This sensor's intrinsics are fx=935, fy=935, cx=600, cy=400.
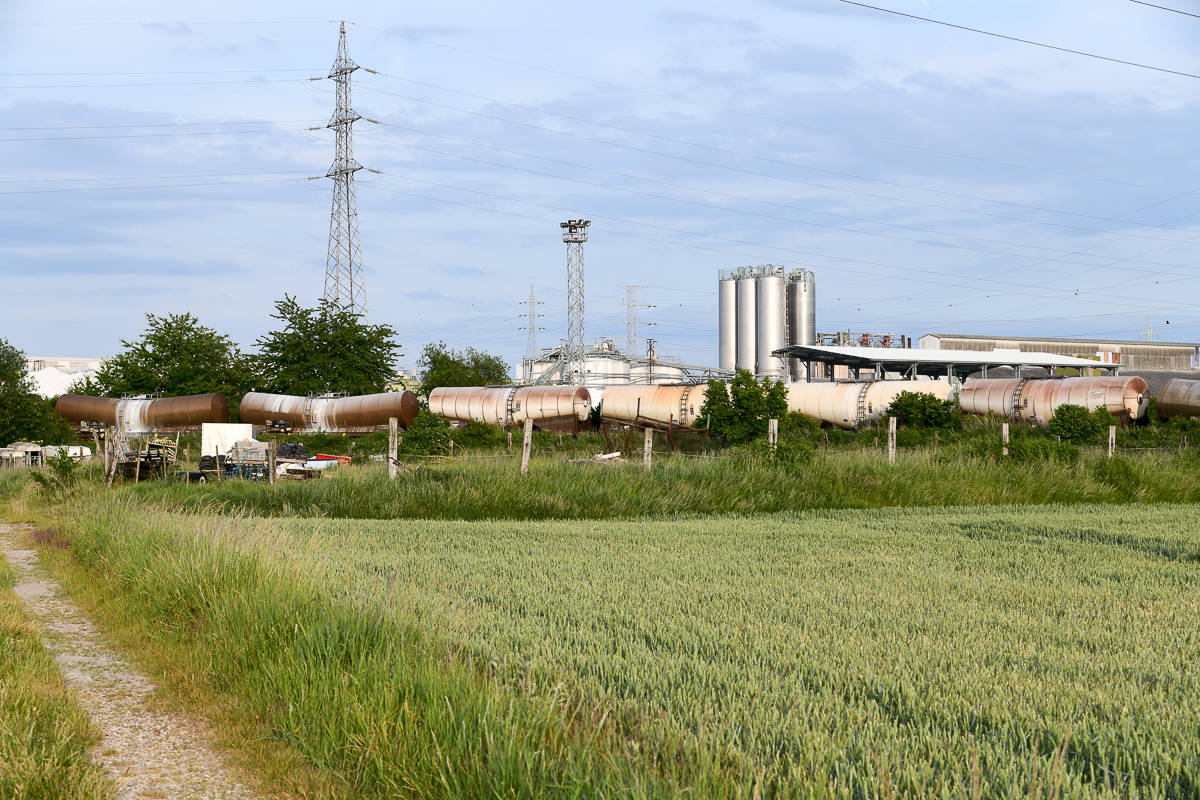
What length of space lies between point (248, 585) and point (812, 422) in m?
38.2

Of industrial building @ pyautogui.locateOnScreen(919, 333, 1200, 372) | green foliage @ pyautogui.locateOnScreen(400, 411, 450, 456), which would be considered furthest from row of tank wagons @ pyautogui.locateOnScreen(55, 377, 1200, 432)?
industrial building @ pyautogui.locateOnScreen(919, 333, 1200, 372)

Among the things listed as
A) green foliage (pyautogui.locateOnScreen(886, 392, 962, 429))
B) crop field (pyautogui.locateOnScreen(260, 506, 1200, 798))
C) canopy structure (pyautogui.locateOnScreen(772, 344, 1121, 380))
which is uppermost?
canopy structure (pyautogui.locateOnScreen(772, 344, 1121, 380))

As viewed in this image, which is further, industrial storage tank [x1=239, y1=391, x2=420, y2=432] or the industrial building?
the industrial building

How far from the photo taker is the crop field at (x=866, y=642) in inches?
181

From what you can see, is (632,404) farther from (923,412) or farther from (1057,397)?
(1057,397)

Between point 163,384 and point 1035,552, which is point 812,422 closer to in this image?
point 1035,552

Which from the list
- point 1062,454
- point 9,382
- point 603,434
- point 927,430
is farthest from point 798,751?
point 9,382

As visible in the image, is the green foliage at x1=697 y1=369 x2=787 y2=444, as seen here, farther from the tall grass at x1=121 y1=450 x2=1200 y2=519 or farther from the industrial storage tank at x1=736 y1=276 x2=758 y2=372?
the industrial storage tank at x1=736 y1=276 x2=758 y2=372

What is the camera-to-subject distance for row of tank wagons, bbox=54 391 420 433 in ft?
154

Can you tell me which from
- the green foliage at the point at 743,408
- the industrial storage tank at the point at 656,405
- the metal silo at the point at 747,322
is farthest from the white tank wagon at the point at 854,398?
the metal silo at the point at 747,322

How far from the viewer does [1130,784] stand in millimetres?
4262

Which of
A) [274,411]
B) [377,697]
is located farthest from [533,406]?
[377,697]

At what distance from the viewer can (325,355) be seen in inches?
2173

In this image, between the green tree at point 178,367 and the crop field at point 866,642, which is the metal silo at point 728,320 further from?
the crop field at point 866,642
